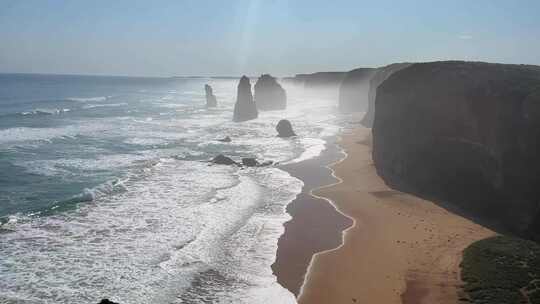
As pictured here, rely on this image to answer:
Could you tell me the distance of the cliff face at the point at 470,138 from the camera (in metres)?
21.7

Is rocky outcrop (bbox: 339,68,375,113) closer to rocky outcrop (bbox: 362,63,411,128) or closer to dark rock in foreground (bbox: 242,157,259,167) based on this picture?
rocky outcrop (bbox: 362,63,411,128)

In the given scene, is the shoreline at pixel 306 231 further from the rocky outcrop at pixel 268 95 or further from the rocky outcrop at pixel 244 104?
the rocky outcrop at pixel 268 95

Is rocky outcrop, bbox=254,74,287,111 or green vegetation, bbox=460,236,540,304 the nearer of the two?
green vegetation, bbox=460,236,540,304

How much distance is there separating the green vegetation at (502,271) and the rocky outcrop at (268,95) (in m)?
83.3

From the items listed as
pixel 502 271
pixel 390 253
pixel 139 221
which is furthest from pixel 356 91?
pixel 502 271

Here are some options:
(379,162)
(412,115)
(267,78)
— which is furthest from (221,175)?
(267,78)

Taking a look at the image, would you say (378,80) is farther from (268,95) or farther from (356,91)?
(268,95)

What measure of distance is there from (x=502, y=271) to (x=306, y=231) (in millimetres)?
8905

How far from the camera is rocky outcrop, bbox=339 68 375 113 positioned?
96.2 meters

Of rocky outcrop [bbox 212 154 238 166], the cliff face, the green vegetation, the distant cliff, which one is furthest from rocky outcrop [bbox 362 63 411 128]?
the distant cliff

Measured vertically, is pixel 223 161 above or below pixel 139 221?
above

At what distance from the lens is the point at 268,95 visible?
102m

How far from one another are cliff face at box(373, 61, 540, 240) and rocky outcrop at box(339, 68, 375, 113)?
6266cm

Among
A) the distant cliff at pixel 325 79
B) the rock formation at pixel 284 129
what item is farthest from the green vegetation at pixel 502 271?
the distant cliff at pixel 325 79
